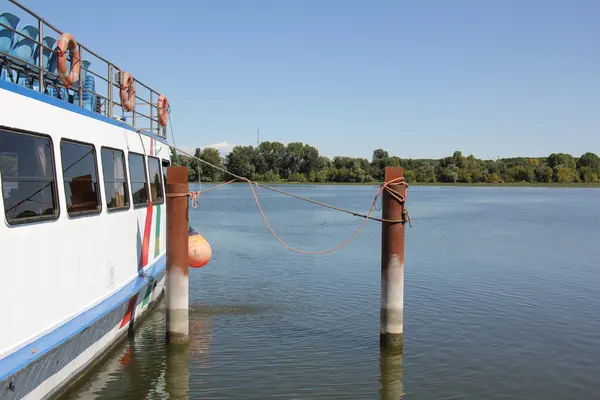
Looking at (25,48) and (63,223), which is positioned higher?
(25,48)

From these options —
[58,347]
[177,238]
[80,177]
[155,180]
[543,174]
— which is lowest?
[543,174]

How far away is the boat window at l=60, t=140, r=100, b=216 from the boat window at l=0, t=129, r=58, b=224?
16.2 inches

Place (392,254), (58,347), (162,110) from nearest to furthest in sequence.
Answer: (58,347) < (392,254) < (162,110)

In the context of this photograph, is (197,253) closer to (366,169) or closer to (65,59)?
(65,59)

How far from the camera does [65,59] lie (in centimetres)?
828

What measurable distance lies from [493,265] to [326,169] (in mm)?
126875

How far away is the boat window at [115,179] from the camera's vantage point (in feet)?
29.3

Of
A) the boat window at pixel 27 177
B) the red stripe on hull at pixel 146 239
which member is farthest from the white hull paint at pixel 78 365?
the boat window at pixel 27 177

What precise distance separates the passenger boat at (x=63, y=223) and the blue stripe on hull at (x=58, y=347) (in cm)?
2

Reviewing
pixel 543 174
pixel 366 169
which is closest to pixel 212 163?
pixel 366 169

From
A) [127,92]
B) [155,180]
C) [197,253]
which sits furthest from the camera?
[155,180]

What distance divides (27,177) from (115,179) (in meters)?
3.15

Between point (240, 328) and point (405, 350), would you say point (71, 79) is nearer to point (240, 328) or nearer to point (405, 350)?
point (240, 328)

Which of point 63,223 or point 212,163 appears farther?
point 212,163
